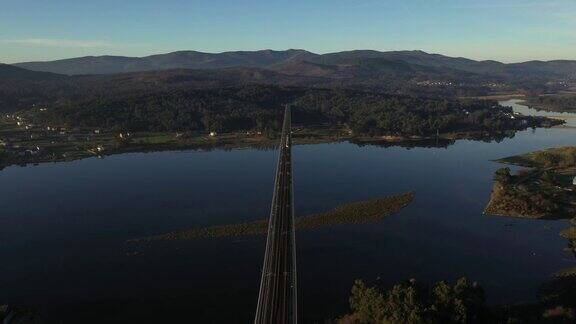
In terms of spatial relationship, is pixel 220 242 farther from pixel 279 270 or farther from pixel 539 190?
pixel 539 190

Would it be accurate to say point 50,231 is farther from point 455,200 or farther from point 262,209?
point 455,200

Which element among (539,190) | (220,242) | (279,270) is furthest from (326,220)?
(539,190)

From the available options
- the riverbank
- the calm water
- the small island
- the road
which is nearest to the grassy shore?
the calm water

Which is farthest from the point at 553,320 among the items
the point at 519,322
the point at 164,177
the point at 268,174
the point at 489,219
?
the point at 164,177

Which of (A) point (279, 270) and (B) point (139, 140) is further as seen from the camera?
(B) point (139, 140)

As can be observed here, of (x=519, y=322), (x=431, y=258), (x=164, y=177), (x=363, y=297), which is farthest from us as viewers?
(x=164, y=177)

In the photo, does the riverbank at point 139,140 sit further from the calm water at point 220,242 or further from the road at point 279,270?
the road at point 279,270

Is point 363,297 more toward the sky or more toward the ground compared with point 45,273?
more toward the sky

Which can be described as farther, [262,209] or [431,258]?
[262,209]
